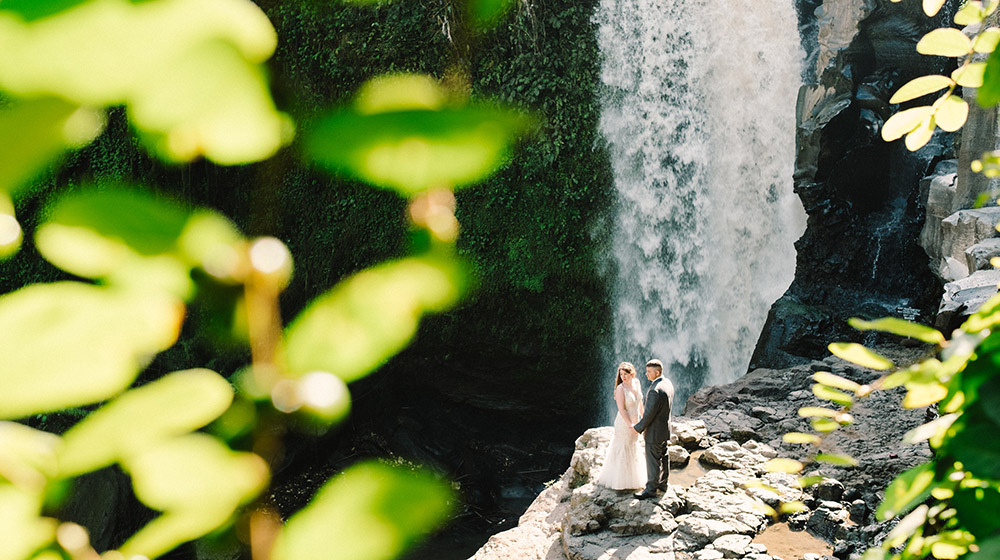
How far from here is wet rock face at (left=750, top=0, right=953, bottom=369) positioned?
8492mm

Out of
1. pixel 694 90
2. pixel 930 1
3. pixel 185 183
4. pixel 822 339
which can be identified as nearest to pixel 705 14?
pixel 694 90

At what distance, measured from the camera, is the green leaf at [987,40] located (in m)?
0.72

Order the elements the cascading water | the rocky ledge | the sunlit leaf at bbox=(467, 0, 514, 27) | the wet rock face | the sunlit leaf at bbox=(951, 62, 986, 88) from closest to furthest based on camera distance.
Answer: the sunlit leaf at bbox=(467, 0, 514, 27)
the sunlit leaf at bbox=(951, 62, 986, 88)
the rocky ledge
the wet rock face
the cascading water

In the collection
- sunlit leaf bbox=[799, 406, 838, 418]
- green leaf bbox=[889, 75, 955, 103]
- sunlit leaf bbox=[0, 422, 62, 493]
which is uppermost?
green leaf bbox=[889, 75, 955, 103]

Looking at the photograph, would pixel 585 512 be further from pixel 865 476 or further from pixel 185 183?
pixel 185 183

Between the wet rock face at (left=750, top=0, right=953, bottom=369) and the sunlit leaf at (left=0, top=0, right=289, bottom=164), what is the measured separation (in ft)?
29.7

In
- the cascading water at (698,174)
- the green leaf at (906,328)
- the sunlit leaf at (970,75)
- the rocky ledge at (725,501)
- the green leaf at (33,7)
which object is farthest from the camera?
the cascading water at (698,174)

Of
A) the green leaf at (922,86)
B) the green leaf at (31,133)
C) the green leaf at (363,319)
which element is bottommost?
the green leaf at (363,319)

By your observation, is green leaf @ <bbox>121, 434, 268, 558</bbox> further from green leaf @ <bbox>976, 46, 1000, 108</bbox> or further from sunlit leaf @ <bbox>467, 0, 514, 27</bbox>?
green leaf @ <bbox>976, 46, 1000, 108</bbox>

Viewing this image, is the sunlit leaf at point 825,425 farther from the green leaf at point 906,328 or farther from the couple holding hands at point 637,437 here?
the couple holding hands at point 637,437

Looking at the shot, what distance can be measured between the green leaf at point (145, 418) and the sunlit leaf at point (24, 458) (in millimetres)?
12

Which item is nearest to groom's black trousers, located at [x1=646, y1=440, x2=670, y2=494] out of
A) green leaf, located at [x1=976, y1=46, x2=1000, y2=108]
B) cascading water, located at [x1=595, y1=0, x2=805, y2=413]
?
green leaf, located at [x1=976, y1=46, x2=1000, y2=108]

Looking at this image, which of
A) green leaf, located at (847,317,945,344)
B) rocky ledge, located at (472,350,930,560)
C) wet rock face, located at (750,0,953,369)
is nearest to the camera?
green leaf, located at (847,317,945,344)

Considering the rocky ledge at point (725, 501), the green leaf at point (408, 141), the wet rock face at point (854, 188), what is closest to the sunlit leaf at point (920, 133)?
the green leaf at point (408, 141)
